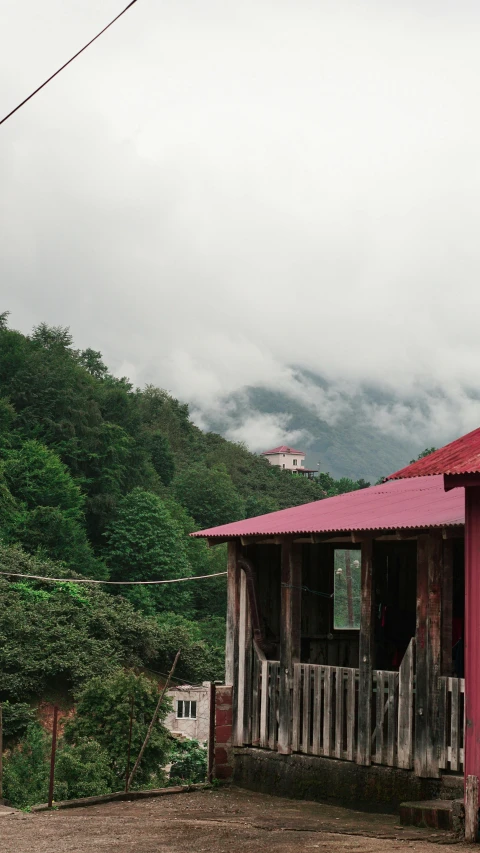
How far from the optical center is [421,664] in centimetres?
1065

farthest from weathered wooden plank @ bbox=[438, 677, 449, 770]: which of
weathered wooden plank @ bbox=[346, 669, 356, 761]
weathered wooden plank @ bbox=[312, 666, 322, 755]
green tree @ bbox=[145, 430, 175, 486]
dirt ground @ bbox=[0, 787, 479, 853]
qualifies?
green tree @ bbox=[145, 430, 175, 486]

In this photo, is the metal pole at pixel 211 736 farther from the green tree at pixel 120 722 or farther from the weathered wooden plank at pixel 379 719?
the green tree at pixel 120 722

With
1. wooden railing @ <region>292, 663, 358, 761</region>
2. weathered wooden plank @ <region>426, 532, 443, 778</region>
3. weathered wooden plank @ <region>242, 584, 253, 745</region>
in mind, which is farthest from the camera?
weathered wooden plank @ <region>242, 584, 253, 745</region>

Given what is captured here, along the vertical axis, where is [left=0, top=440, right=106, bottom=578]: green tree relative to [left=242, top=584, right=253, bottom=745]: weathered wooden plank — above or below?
above

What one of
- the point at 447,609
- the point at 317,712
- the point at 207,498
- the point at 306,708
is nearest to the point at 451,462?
the point at 447,609

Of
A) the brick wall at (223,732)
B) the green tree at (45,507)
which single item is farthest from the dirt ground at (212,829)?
the green tree at (45,507)

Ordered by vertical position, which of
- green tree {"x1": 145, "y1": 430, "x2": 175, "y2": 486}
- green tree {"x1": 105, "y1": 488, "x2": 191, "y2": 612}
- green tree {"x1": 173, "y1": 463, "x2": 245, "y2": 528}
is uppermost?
green tree {"x1": 145, "y1": 430, "x2": 175, "y2": 486}

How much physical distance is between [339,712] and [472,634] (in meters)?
3.32

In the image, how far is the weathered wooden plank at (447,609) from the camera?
10562 millimetres

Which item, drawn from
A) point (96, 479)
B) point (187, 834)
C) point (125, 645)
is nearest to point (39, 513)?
point (96, 479)

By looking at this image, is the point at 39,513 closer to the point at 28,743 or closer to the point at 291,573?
the point at 28,743

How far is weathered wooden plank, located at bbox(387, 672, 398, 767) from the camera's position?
35.8 ft

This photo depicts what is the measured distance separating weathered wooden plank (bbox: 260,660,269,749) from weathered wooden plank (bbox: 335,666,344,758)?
1338 millimetres

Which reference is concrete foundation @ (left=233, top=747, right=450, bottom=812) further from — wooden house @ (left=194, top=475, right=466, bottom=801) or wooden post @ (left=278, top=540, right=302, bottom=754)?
wooden post @ (left=278, top=540, right=302, bottom=754)
